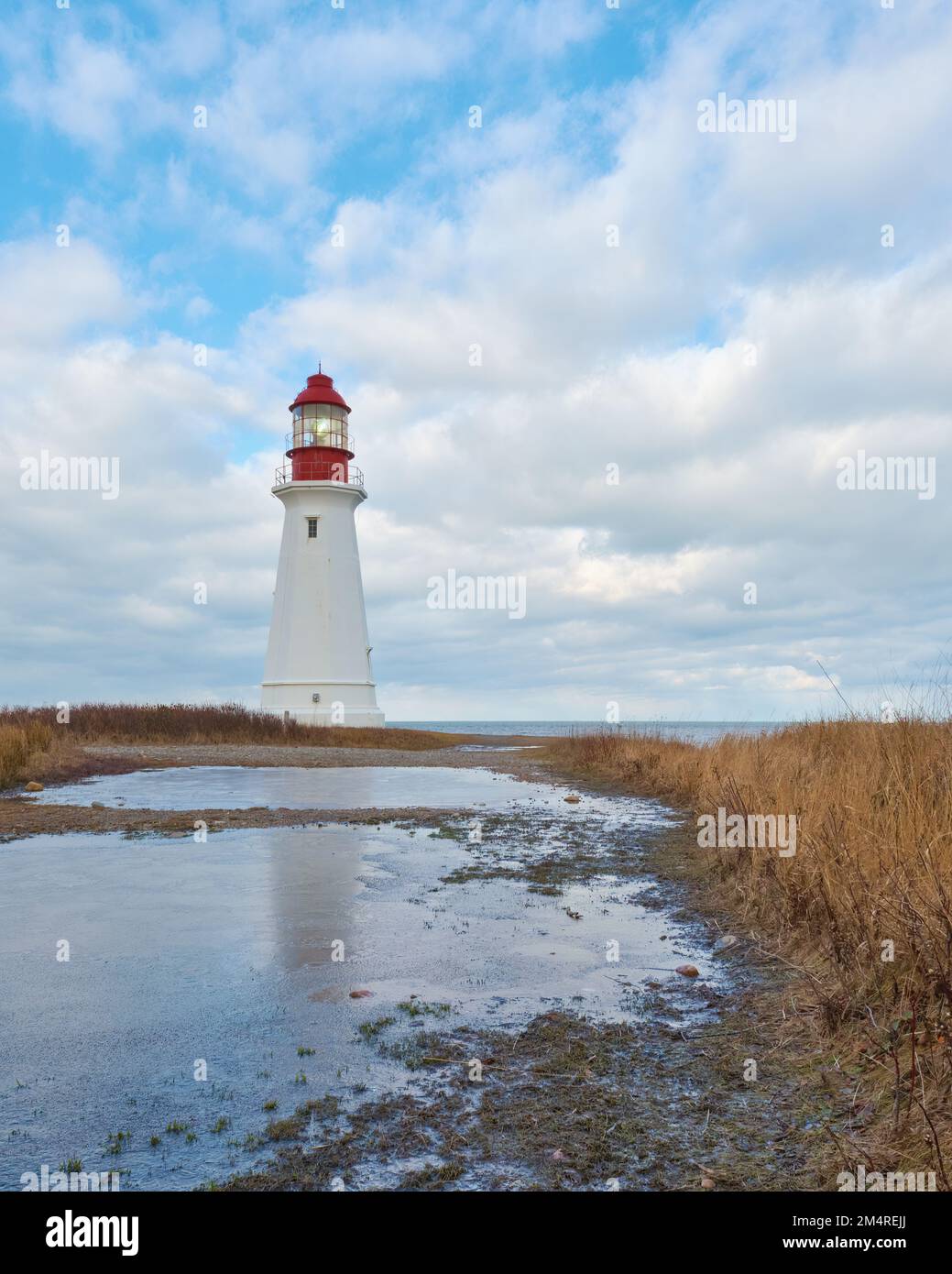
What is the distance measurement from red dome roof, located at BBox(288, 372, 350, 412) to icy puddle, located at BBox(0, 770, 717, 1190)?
89.6ft

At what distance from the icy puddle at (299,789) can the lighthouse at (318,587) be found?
1128 cm

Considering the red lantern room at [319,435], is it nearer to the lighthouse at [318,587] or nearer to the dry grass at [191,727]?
the lighthouse at [318,587]

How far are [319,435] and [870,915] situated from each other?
108ft

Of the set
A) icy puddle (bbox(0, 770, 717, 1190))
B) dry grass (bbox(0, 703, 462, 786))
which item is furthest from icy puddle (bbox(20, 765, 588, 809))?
dry grass (bbox(0, 703, 462, 786))

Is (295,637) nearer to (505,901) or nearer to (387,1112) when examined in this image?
(505,901)

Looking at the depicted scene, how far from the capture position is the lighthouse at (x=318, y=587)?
3428 centimetres

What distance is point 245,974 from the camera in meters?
5.41

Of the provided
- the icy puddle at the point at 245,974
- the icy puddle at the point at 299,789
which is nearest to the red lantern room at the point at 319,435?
the icy puddle at the point at 299,789

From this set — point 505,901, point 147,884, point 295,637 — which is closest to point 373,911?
point 505,901

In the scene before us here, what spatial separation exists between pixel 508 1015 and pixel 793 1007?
1.53 m

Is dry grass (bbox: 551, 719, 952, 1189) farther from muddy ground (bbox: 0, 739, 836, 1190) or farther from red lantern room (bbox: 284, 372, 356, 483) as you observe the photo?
red lantern room (bbox: 284, 372, 356, 483)

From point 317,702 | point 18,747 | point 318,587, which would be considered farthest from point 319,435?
point 18,747

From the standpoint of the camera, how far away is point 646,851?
10008 millimetres

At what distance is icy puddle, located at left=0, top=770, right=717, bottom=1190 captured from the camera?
3490 mm
